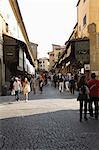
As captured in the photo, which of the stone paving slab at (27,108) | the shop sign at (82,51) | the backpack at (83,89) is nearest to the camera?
the backpack at (83,89)

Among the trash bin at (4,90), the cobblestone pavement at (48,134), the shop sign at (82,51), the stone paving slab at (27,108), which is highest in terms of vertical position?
the shop sign at (82,51)

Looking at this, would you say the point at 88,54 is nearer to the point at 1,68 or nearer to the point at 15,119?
the point at 1,68

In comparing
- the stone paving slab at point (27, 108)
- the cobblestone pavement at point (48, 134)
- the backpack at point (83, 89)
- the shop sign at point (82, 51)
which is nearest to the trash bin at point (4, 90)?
the shop sign at point (82, 51)

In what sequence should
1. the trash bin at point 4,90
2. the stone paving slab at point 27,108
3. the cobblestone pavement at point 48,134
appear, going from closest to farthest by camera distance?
the cobblestone pavement at point 48,134
the stone paving slab at point 27,108
the trash bin at point 4,90

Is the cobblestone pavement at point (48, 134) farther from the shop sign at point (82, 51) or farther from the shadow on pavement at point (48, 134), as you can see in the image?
the shop sign at point (82, 51)

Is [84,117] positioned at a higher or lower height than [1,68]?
lower

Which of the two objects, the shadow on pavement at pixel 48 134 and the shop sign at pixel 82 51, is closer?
the shadow on pavement at pixel 48 134

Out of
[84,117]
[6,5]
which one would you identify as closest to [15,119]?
[84,117]

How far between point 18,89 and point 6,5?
12765 mm

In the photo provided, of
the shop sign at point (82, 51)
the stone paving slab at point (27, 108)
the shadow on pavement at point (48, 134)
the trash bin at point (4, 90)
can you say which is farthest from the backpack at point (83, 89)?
the shop sign at point (82, 51)

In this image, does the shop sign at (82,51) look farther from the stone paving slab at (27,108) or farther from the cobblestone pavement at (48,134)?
the cobblestone pavement at (48,134)

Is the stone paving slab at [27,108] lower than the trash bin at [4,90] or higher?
lower

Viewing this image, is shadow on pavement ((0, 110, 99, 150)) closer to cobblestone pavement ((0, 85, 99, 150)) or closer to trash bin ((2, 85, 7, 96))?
cobblestone pavement ((0, 85, 99, 150))

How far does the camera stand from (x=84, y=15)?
44594 millimetres
